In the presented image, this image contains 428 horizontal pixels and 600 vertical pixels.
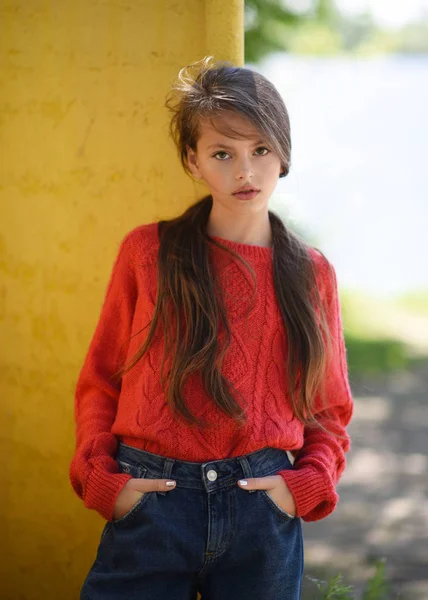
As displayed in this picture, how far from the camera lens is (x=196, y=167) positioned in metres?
2.33

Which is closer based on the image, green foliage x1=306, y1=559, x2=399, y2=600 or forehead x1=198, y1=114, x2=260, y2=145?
forehead x1=198, y1=114, x2=260, y2=145

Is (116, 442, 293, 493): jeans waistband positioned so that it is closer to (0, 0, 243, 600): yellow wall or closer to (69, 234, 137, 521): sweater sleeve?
(69, 234, 137, 521): sweater sleeve

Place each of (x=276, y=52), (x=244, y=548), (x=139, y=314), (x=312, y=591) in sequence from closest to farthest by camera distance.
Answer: (x=244, y=548), (x=139, y=314), (x=312, y=591), (x=276, y=52)

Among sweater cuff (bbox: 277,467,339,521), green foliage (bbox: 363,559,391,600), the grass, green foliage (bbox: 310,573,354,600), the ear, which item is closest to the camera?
sweater cuff (bbox: 277,467,339,521)

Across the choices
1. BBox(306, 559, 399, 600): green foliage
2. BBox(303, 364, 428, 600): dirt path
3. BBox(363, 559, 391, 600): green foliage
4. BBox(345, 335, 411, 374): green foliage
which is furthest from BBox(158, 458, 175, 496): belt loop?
BBox(345, 335, 411, 374): green foliage

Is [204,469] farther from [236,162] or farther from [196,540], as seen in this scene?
[236,162]

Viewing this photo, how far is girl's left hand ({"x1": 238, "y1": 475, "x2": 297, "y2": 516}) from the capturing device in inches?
84.2

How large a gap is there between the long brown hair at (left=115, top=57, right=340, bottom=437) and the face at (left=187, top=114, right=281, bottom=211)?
3 centimetres

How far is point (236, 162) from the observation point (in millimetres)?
2199

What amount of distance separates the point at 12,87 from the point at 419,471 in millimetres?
3876

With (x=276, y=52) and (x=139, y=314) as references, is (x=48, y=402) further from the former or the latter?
(x=276, y=52)

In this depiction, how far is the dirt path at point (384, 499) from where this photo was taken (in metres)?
3.72

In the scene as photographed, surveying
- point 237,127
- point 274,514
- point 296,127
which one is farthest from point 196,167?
point 296,127

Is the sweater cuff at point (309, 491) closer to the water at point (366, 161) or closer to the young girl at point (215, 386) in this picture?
the young girl at point (215, 386)
